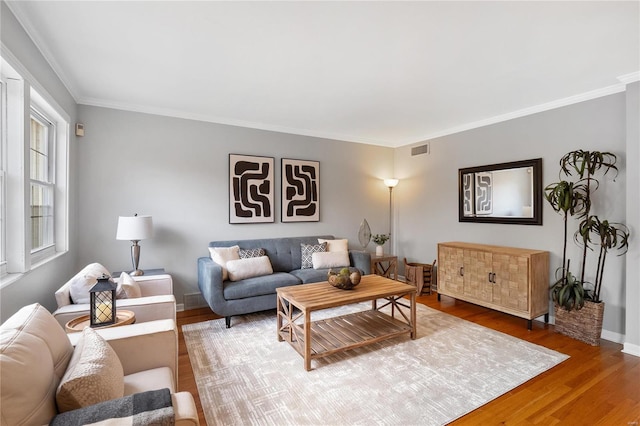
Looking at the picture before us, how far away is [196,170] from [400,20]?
297 centimetres

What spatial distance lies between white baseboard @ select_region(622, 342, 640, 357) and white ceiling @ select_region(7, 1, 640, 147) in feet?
7.99

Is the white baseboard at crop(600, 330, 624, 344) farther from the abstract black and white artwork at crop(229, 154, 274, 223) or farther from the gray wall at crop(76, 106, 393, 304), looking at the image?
the abstract black and white artwork at crop(229, 154, 274, 223)

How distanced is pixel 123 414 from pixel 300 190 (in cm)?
375

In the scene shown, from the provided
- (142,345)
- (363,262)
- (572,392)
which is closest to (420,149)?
(363,262)

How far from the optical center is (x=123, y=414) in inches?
40.3

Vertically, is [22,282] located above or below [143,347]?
above

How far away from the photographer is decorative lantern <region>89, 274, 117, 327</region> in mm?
1921

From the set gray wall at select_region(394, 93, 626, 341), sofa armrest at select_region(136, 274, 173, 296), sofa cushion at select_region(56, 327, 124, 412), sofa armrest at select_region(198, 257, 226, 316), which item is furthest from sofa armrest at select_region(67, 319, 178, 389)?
gray wall at select_region(394, 93, 626, 341)

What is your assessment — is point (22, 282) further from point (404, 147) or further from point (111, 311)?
point (404, 147)

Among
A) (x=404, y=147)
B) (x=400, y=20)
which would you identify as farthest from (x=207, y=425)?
(x=404, y=147)

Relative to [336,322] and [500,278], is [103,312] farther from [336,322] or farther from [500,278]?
[500,278]

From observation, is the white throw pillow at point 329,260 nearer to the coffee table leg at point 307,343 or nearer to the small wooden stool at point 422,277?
the small wooden stool at point 422,277

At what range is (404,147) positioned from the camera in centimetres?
536

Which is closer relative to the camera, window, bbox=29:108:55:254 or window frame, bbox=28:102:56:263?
window, bbox=29:108:55:254
